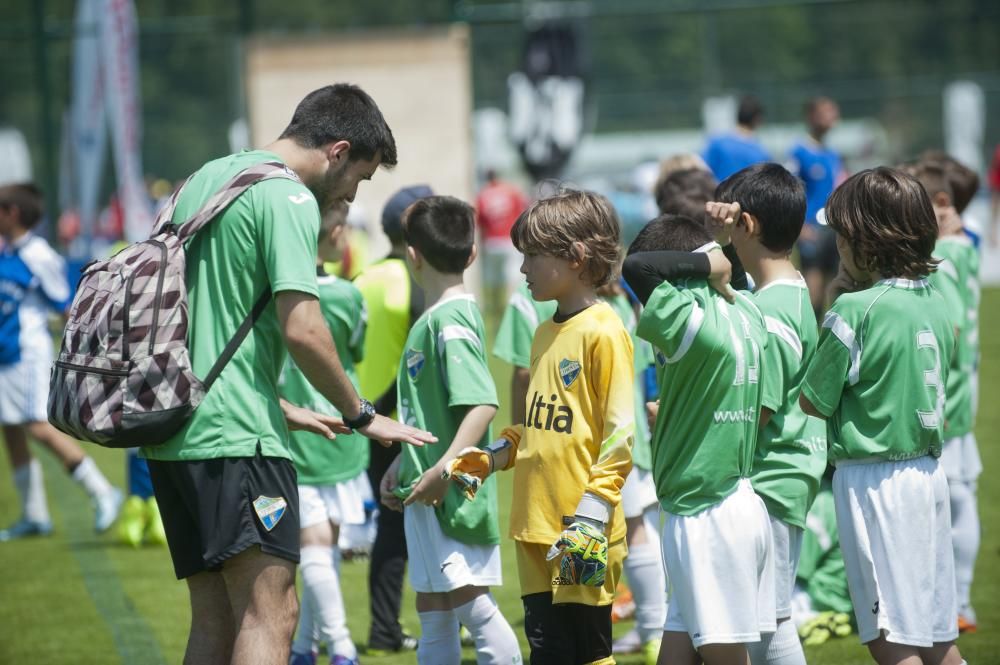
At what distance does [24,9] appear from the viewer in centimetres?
3909

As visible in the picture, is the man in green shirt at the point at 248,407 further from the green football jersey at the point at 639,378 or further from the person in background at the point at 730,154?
the person in background at the point at 730,154

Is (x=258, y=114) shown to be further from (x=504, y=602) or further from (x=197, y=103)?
(x=504, y=602)

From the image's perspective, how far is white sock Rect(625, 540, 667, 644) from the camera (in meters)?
5.19

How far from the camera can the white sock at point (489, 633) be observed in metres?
4.22

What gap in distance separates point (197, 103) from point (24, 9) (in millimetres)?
13356

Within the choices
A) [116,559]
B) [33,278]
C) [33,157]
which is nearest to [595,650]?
[116,559]

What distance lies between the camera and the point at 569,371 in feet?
12.7

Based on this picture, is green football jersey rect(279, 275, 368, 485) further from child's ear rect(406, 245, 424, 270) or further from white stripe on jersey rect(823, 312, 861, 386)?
white stripe on jersey rect(823, 312, 861, 386)

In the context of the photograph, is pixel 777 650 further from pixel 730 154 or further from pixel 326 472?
pixel 730 154

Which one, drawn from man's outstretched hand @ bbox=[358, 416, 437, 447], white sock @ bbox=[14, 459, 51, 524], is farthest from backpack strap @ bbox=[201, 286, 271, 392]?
white sock @ bbox=[14, 459, 51, 524]

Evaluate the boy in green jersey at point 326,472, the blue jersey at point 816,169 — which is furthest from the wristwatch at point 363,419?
the blue jersey at point 816,169

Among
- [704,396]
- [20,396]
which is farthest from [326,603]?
[20,396]

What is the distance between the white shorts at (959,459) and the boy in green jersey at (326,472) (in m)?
2.54

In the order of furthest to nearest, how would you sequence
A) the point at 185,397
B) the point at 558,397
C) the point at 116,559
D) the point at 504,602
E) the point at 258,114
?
the point at 258,114
the point at 116,559
the point at 504,602
the point at 558,397
the point at 185,397
